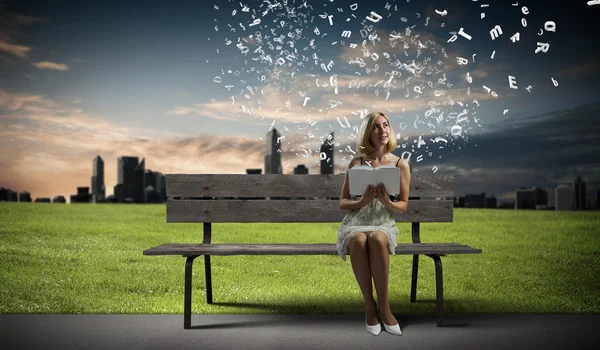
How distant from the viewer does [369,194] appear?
4113 mm

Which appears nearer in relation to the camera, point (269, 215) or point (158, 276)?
point (269, 215)

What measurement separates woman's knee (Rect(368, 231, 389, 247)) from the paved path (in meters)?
0.60

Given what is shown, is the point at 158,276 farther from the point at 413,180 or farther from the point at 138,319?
the point at 413,180

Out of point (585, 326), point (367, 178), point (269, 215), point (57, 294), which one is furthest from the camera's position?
point (57, 294)

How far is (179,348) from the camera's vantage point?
3.78m

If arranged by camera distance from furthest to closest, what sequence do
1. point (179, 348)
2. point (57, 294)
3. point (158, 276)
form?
point (158, 276)
point (57, 294)
point (179, 348)

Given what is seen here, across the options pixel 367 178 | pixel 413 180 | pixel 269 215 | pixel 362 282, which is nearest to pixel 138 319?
pixel 269 215

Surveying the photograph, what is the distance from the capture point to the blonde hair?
14.3ft

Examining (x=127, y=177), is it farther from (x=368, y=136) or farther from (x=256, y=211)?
(x=368, y=136)

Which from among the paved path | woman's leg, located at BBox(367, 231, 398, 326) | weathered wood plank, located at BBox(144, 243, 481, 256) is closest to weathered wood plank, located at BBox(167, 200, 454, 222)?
weathered wood plank, located at BBox(144, 243, 481, 256)

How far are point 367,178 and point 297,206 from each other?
1277 mm

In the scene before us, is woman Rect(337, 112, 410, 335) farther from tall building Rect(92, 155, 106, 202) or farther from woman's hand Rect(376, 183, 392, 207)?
tall building Rect(92, 155, 106, 202)

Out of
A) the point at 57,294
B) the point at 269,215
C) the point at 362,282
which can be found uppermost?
the point at 269,215

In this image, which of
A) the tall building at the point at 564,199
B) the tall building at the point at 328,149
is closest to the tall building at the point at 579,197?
the tall building at the point at 564,199
